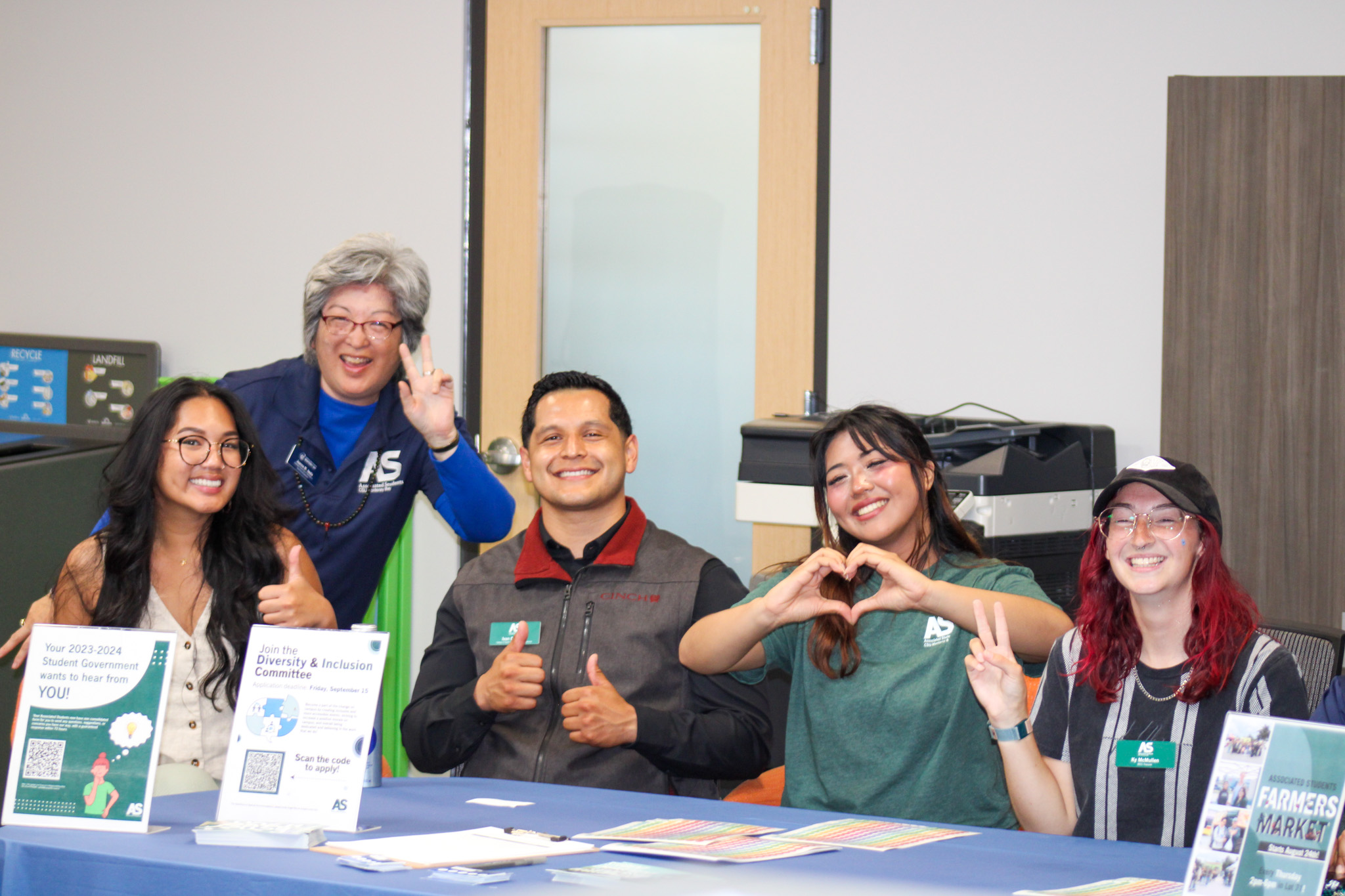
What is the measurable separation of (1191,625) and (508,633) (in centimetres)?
107

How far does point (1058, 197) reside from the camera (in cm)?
325

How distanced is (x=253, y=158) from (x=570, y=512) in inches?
87.4

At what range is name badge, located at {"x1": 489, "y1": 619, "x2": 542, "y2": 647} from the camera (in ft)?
7.16

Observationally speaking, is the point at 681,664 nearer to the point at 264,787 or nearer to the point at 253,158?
the point at 264,787

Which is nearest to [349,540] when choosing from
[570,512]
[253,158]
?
[570,512]

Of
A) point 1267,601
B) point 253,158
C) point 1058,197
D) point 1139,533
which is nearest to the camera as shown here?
point 1139,533

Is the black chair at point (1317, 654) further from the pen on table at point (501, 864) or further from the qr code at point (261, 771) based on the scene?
the qr code at point (261, 771)

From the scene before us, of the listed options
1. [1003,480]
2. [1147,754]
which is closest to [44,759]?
[1147,754]

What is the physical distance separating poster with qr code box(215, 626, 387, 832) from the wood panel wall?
2.19m

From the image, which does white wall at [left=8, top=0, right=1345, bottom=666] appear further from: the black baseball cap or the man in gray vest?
the black baseball cap

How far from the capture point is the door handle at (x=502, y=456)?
3699mm

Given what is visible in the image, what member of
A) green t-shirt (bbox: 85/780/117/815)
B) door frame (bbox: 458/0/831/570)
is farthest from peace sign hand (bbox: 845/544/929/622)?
door frame (bbox: 458/0/831/570)

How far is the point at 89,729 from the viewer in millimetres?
1581

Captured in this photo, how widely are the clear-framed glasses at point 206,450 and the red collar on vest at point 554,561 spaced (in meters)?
0.50
